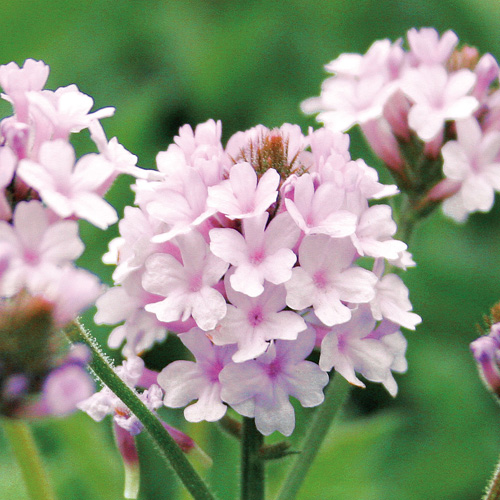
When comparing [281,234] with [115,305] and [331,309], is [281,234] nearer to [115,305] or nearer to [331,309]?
[331,309]

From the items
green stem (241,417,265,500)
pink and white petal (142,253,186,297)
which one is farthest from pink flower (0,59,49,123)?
green stem (241,417,265,500)

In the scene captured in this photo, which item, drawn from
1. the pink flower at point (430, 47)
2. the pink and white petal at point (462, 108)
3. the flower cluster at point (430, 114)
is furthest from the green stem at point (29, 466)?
the pink flower at point (430, 47)

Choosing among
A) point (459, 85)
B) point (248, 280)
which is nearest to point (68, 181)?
point (248, 280)

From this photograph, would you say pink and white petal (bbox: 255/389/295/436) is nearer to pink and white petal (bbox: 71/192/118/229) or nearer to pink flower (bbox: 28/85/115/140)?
pink and white petal (bbox: 71/192/118/229)

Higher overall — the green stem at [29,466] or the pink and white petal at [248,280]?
the pink and white petal at [248,280]

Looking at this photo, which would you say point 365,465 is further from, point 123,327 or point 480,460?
point 123,327

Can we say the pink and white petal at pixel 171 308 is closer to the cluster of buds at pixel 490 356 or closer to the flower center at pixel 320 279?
the flower center at pixel 320 279
